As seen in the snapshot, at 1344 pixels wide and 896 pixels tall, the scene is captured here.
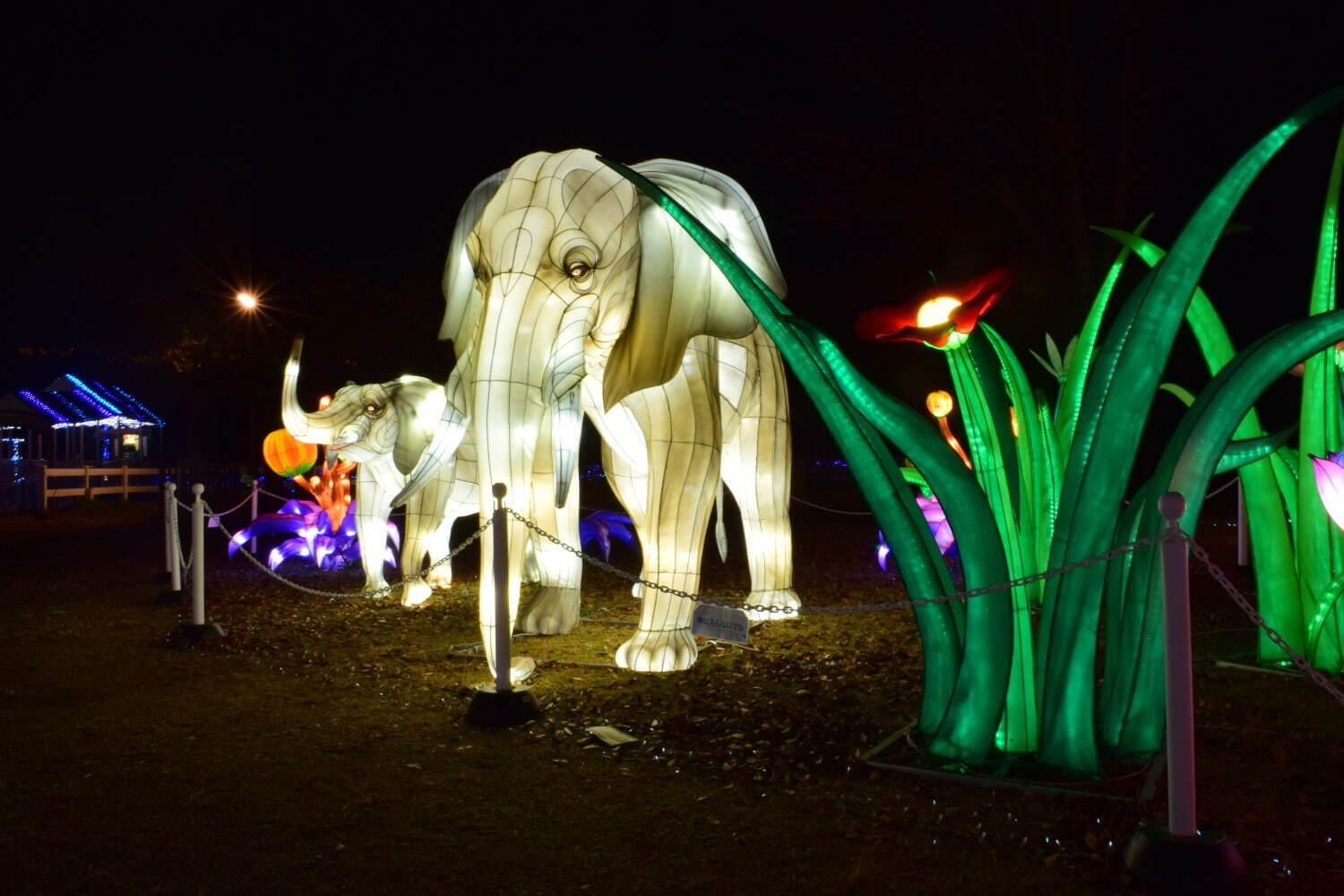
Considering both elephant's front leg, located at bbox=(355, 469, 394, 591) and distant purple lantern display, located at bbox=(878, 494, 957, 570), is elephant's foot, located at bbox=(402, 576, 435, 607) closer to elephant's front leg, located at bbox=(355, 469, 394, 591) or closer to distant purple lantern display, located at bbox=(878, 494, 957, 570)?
elephant's front leg, located at bbox=(355, 469, 394, 591)

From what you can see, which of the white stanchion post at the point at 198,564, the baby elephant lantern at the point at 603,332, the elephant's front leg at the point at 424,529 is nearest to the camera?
the baby elephant lantern at the point at 603,332

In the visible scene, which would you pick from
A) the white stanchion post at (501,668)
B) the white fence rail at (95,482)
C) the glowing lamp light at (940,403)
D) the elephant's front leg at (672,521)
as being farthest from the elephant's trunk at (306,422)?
the white fence rail at (95,482)

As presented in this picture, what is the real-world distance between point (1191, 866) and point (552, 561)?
14.4ft

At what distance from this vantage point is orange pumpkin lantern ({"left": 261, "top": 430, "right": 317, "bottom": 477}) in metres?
11.6

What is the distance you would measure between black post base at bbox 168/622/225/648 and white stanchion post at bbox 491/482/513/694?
317cm

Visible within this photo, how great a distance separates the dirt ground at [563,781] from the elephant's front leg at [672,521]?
0.62ft

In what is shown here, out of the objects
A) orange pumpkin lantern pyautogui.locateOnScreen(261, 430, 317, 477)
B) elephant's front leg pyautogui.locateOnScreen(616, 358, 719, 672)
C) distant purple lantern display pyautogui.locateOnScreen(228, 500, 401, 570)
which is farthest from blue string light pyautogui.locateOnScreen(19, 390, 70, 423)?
elephant's front leg pyautogui.locateOnScreen(616, 358, 719, 672)

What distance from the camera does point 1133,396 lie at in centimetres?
383

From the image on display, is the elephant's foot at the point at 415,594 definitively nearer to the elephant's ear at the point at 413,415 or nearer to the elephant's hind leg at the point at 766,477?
the elephant's ear at the point at 413,415

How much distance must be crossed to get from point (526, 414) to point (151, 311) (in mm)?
22467

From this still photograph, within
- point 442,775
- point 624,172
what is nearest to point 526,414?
point 624,172

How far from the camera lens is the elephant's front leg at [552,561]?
623 centimetres

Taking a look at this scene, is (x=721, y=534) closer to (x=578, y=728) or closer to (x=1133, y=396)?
(x=578, y=728)

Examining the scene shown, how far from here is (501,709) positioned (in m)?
5.00
